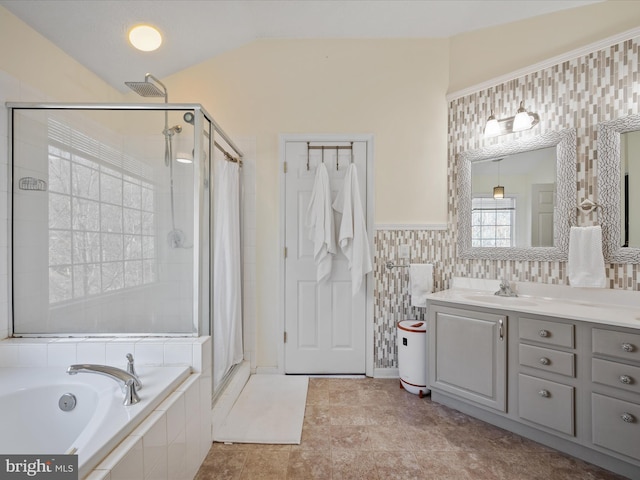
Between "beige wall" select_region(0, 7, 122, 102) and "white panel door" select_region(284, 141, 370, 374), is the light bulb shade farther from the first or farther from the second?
"beige wall" select_region(0, 7, 122, 102)

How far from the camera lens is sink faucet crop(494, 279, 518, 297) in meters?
2.11

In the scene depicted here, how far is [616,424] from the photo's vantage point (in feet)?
4.73

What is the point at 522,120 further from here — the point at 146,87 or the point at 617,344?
the point at 146,87

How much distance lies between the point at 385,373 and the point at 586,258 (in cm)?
162

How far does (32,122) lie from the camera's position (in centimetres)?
162

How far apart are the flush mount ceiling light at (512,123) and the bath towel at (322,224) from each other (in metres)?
1.26

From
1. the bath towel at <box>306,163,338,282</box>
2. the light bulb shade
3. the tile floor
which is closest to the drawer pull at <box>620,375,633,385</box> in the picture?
the tile floor

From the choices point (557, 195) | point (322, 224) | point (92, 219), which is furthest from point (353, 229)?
point (92, 219)

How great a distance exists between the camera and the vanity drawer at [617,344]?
4.62 ft

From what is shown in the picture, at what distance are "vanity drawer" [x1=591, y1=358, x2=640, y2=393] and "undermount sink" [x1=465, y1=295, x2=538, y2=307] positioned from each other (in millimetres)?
410

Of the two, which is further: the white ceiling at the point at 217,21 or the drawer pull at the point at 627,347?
the white ceiling at the point at 217,21

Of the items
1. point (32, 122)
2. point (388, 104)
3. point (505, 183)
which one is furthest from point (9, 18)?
point (505, 183)

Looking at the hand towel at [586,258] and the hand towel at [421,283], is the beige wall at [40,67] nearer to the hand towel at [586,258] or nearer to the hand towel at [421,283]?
the hand towel at [421,283]

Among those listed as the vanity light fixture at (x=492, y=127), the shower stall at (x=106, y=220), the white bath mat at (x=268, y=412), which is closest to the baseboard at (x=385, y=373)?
the white bath mat at (x=268, y=412)
